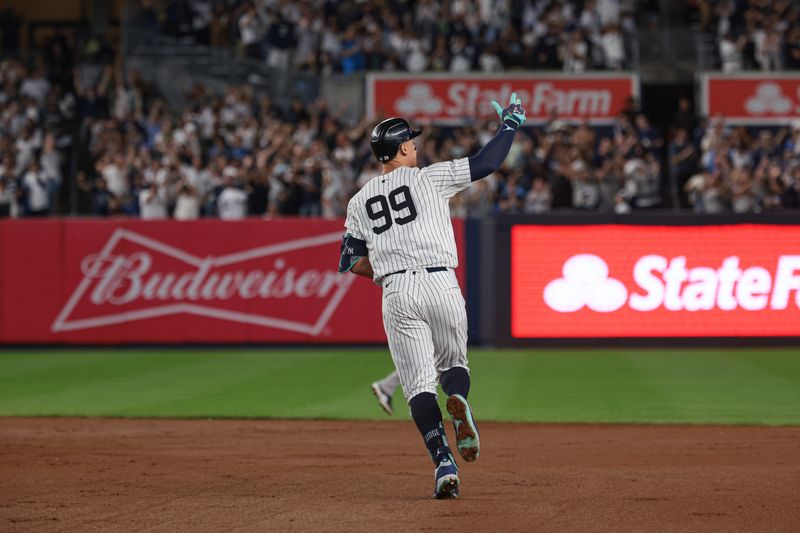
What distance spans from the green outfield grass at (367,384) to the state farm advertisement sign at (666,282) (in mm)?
401

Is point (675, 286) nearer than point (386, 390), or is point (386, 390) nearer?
point (386, 390)

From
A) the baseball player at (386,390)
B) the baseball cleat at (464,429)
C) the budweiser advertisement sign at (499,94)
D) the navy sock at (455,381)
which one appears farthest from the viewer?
the budweiser advertisement sign at (499,94)

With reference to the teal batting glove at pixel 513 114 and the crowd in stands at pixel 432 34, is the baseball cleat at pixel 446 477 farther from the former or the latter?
the crowd in stands at pixel 432 34

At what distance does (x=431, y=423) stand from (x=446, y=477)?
0.33 metres

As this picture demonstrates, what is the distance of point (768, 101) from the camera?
2738 cm

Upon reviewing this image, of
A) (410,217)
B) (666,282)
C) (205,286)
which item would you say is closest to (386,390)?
(410,217)

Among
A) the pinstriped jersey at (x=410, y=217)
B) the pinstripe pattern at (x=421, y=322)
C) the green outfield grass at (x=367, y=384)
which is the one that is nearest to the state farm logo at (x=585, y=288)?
the green outfield grass at (x=367, y=384)

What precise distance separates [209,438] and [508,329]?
849cm

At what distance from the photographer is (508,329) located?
18.3 meters

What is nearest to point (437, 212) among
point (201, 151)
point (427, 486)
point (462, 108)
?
point (427, 486)

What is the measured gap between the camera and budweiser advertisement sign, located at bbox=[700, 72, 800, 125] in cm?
2727

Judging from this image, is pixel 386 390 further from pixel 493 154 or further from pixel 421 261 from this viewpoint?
pixel 493 154

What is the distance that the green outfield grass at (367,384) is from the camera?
12.2m

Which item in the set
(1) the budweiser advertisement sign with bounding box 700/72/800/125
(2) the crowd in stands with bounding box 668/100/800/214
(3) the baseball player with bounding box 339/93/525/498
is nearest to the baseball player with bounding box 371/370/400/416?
(3) the baseball player with bounding box 339/93/525/498
